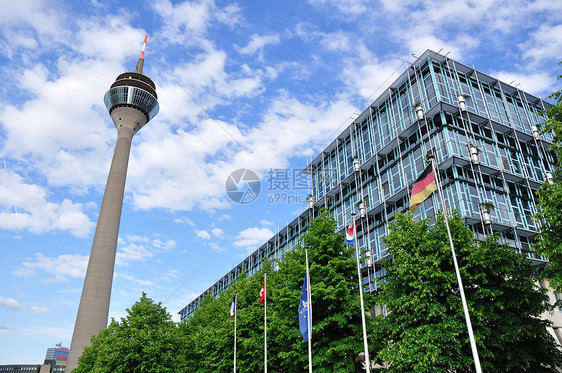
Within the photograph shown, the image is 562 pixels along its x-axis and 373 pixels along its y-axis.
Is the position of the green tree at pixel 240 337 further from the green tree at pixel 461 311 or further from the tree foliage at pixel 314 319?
the green tree at pixel 461 311

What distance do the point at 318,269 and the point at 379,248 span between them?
18906mm

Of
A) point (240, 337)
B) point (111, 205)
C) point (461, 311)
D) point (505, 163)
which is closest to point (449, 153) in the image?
point (505, 163)

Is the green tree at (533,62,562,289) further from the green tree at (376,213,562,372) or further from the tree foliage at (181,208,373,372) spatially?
the tree foliage at (181,208,373,372)

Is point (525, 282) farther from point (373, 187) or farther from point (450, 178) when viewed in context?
point (373, 187)

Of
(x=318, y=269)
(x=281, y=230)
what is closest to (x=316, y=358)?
(x=318, y=269)

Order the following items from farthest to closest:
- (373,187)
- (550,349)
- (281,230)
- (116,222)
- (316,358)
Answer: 1. (116,222)
2. (281,230)
3. (373,187)
4. (316,358)
5. (550,349)

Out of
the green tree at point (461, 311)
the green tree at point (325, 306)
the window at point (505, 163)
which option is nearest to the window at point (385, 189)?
the window at point (505, 163)

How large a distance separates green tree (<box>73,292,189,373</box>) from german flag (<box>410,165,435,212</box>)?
95.2ft

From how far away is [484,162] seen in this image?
4228 centimetres

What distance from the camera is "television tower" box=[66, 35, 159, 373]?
70.9m

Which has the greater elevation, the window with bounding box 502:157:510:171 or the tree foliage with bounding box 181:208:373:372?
the window with bounding box 502:157:510:171

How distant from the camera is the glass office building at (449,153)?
40062 millimetres

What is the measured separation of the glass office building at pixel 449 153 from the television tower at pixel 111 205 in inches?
1839

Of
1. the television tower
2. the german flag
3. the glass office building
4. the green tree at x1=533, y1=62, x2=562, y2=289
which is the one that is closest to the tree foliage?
the german flag
